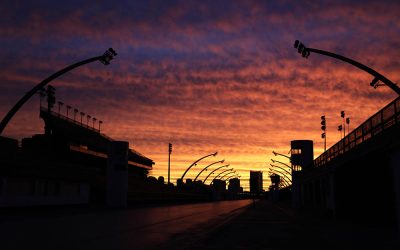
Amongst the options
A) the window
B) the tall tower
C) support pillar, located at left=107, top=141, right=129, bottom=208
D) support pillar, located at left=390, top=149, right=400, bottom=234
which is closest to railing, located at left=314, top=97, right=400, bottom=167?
support pillar, located at left=390, top=149, right=400, bottom=234

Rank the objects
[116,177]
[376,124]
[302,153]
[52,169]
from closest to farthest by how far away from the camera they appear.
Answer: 1. [376,124]
2. [52,169]
3. [116,177]
4. [302,153]

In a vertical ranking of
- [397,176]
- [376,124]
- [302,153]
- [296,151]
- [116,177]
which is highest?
[296,151]

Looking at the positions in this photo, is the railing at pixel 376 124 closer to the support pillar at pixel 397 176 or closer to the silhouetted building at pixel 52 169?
the support pillar at pixel 397 176

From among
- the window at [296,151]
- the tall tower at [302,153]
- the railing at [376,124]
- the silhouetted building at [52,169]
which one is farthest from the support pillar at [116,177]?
the window at [296,151]

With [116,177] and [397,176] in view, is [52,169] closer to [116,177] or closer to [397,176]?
[116,177]

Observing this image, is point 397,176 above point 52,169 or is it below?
below

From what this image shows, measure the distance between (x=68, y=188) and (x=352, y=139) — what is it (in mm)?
32466

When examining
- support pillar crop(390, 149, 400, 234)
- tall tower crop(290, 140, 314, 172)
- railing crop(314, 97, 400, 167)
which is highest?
tall tower crop(290, 140, 314, 172)

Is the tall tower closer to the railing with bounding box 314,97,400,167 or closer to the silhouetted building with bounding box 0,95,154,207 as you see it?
the silhouetted building with bounding box 0,95,154,207

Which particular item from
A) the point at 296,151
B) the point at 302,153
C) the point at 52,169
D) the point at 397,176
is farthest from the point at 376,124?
the point at 296,151

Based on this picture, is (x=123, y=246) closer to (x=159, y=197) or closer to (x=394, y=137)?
(x=394, y=137)

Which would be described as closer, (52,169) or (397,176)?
(397,176)

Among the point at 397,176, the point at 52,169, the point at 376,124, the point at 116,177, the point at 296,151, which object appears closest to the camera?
the point at 397,176

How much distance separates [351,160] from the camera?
2530 centimetres
